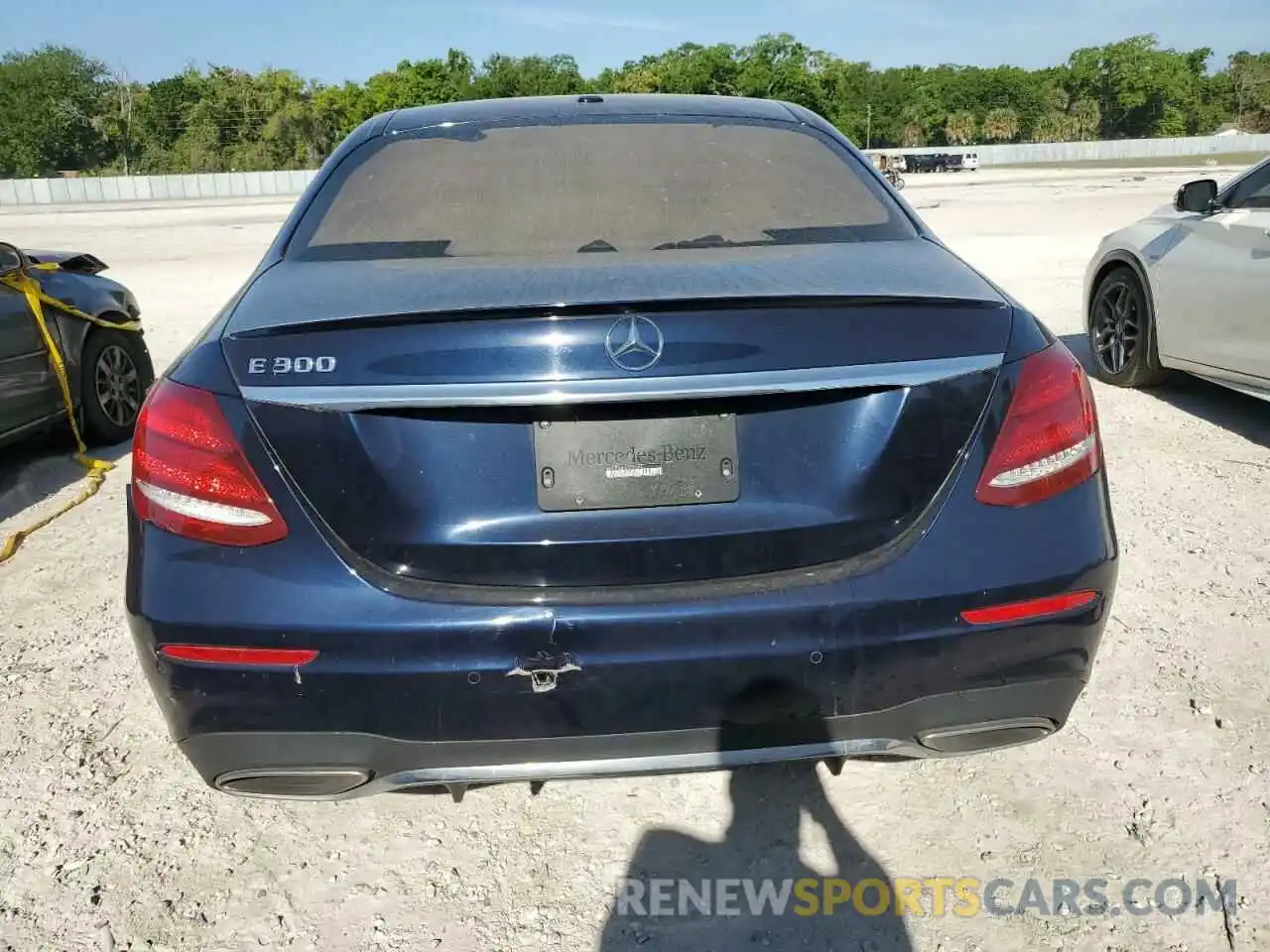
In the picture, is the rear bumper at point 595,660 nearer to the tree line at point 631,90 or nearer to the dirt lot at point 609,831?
the dirt lot at point 609,831

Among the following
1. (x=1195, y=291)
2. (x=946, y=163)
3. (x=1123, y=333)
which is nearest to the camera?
(x=1195, y=291)

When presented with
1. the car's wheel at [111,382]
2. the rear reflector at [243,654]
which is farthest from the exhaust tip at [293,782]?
the car's wheel at [111,382]

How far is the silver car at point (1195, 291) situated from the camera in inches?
211

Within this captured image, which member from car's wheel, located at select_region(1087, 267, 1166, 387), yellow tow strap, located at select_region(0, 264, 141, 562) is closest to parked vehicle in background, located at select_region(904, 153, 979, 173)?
car's wheel, located at select_region(1087, 267, 1166, 387)

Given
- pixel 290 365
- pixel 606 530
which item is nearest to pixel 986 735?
pixel 606 530

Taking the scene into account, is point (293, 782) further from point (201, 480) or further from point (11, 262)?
point (11, 262)

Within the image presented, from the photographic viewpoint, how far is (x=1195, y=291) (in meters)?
5.77

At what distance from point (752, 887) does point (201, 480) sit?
146 cm

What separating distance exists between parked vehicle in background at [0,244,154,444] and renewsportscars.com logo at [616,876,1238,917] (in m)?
4.52

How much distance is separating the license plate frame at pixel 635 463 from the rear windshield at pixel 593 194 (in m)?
0.63

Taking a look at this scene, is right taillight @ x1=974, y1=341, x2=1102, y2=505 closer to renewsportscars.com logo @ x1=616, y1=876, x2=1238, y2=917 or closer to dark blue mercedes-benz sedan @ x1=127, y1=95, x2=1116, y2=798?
dark blue mercedes-benz sedan @ x1=127, y1=95, x2=1116, y2=798

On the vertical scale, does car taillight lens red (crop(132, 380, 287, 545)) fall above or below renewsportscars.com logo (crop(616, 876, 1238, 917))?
above

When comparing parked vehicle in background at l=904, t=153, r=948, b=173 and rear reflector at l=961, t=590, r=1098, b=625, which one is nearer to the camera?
rear reflector at l=961, t=590, r=1098, b=625

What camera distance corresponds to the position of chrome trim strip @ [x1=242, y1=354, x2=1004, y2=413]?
70.7 inches
